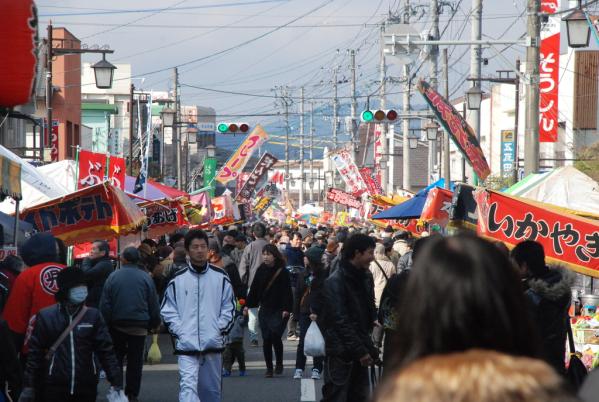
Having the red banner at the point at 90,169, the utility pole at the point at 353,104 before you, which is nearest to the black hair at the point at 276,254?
the red banner at the point at 90,169

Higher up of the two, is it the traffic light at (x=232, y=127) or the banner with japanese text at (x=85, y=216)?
the traffic light at (x=232, y=127)

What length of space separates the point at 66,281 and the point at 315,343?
2.92 m

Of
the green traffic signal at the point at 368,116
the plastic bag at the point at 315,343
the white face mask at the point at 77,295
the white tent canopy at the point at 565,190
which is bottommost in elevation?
the plastic bag at the point at 315,343

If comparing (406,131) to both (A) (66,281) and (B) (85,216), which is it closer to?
(B) (85,216)

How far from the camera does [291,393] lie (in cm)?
1255

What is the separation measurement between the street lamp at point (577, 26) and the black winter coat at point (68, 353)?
10917 mm

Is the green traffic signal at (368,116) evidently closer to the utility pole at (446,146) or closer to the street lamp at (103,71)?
the utility pole at (446,146)

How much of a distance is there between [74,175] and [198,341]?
11.7 m

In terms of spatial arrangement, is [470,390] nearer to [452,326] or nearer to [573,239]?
[452,326]

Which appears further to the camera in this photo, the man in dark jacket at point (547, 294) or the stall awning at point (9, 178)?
the stall awning at point (9, 178)

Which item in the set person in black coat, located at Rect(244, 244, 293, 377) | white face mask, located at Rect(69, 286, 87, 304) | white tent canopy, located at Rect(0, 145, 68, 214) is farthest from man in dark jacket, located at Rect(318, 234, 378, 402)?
white tent canopy, located at Rect(0, 145, 68, 214)

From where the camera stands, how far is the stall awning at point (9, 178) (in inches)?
432

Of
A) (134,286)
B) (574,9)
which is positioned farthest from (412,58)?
(134,286)

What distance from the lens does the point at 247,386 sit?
13.2 m
